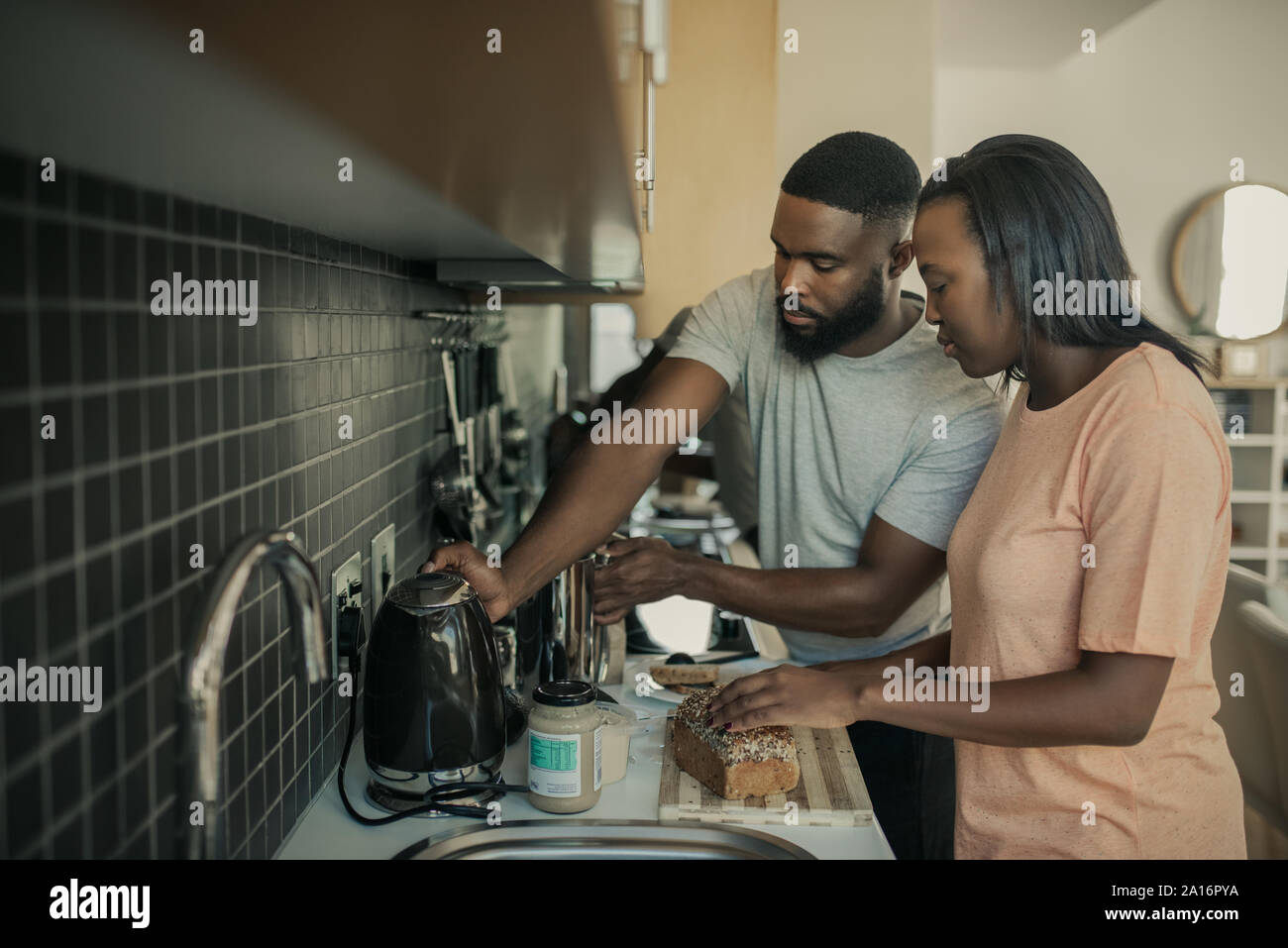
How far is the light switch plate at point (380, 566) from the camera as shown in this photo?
4.14ft

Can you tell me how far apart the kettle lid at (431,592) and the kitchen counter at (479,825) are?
22cm

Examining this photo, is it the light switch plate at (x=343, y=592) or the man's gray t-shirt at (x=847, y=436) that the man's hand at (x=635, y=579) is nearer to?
the man's gray t-shirt at (x=847, y=436)

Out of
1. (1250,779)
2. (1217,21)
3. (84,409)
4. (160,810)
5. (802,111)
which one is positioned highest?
(1217,21)

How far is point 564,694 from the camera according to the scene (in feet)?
3.31

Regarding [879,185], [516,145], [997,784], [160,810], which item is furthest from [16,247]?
[879,185]

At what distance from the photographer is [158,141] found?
0.56m

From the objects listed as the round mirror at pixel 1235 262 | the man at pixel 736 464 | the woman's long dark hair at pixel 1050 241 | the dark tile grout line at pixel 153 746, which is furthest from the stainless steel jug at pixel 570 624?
the round mirror at pixel 1235 262

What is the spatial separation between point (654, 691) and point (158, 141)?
1025 mm

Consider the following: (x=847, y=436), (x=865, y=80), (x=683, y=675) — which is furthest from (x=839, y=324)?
(x=865, y=80)

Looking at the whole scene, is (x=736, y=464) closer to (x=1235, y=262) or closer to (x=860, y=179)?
(x=860, y=179)

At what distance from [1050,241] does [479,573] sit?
0.71m

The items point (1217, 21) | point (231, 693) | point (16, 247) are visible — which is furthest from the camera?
A: point (1217, 21)

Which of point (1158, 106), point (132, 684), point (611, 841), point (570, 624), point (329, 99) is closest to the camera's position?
point (329, 99)
